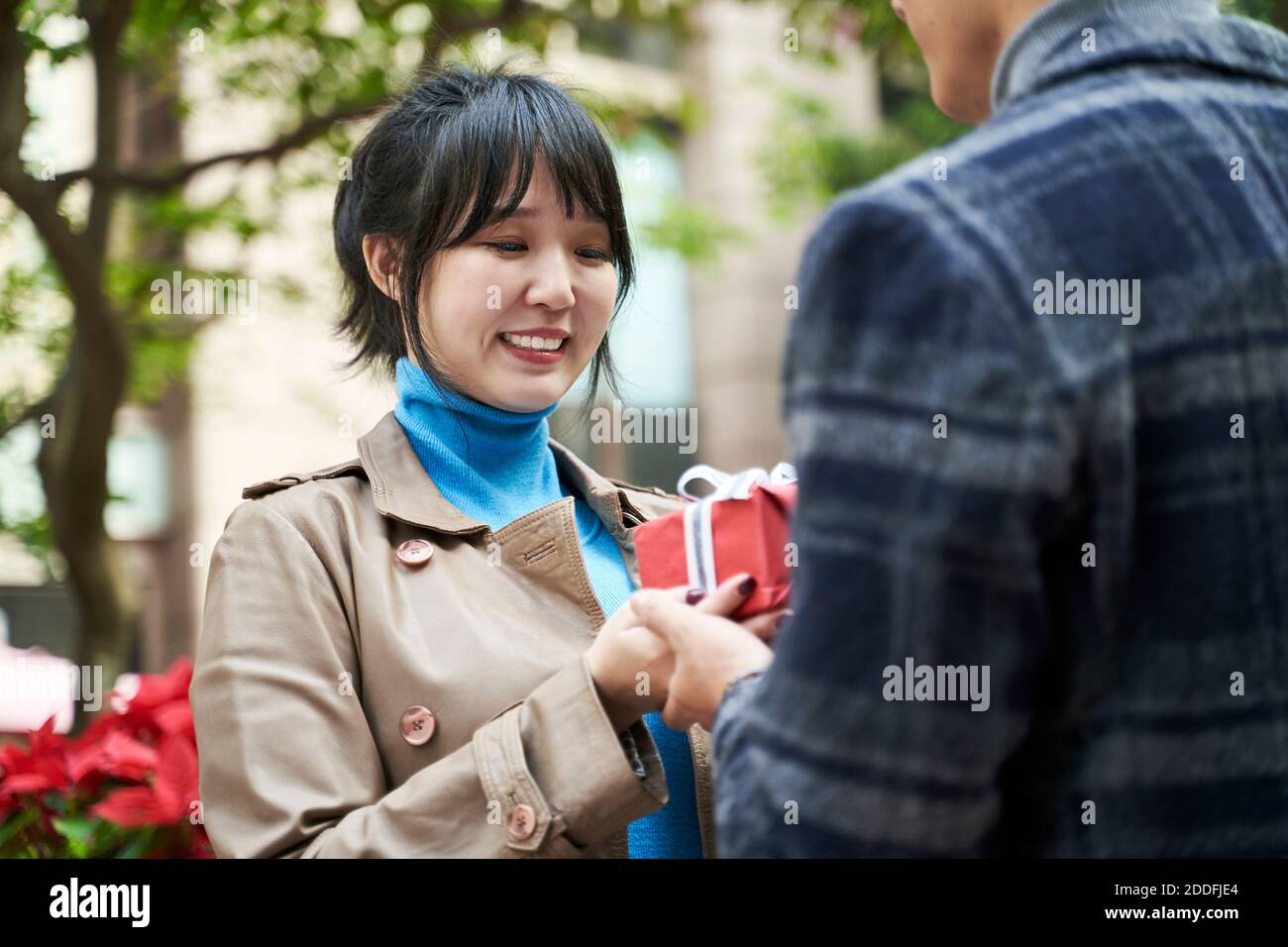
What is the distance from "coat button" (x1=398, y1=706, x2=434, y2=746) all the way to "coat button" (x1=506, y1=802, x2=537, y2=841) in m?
0.20

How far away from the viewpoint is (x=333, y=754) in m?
1.76

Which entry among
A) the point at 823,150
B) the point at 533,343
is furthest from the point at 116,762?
the point at 823,150

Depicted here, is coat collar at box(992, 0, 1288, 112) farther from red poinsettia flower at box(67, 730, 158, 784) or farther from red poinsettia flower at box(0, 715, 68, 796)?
red poinsettia flower at box(0, 715, 68, 796)

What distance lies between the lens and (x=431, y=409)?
82.4 inches

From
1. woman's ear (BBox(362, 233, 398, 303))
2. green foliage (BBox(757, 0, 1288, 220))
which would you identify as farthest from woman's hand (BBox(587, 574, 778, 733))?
green foliage (BBox(757, 0, 1288, 220))

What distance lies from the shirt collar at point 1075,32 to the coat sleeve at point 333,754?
2.54ft


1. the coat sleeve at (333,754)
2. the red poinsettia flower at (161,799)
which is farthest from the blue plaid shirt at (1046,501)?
the red poinsettia flower at (161,799)

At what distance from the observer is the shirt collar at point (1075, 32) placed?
127 centimetres

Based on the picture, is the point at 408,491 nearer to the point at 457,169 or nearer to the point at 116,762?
the point at 457,169

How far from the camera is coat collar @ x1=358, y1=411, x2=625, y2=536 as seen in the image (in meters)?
1.97

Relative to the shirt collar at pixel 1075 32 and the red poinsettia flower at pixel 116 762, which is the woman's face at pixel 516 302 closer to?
the shirt collar at pixel 1075 32

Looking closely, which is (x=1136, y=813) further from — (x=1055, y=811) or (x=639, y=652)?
(x=639, y=652)

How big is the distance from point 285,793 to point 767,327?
35.9ft

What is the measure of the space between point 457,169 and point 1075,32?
0.96m
